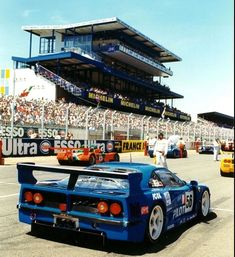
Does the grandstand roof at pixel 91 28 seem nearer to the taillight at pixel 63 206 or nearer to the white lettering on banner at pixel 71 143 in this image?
the white lettering on banner at pixel 71 143

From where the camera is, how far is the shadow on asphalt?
5270 mm

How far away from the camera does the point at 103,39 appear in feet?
188

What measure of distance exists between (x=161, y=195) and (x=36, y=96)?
43305mm

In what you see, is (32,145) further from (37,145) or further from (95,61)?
(95,61)

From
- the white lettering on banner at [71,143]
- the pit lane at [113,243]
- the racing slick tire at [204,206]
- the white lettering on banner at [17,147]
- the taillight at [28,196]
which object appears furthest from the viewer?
the white lettering on banner at [71,143]

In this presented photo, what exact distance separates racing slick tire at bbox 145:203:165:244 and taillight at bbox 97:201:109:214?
620mm

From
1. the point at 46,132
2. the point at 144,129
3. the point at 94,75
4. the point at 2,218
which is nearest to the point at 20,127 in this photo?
the point at 46,132

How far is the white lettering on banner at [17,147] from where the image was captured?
68.9 ft

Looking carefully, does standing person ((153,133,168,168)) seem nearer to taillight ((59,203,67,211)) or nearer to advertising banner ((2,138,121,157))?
taillight ((59,203,67,211))

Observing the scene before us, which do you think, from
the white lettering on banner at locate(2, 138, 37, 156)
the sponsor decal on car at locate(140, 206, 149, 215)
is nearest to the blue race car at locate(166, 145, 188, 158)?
the white lettering on banner at locate(2, 138, 37, 156)

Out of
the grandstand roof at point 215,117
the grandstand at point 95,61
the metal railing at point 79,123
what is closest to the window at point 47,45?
the grandstand at point 95,61

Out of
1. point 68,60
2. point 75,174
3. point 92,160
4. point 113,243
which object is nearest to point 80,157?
point 92,160

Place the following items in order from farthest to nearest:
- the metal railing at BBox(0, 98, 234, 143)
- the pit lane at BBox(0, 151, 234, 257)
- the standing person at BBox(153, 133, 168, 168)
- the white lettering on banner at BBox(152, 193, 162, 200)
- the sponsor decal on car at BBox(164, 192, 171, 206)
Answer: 1. the metal railing at BBox(0, 98, 234, 143)
2. the standing person at BBox(153, 133, 168, 168)
3. the sponsor decal on car at BBox(164, 192, 171, 206)
4. the white lettering on banner at BBox(152, 193, 162, 200)
5. the pit lane at BBox(0, 151, 234, 257)

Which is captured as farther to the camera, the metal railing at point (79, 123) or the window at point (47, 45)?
the window at point (47, 45)
